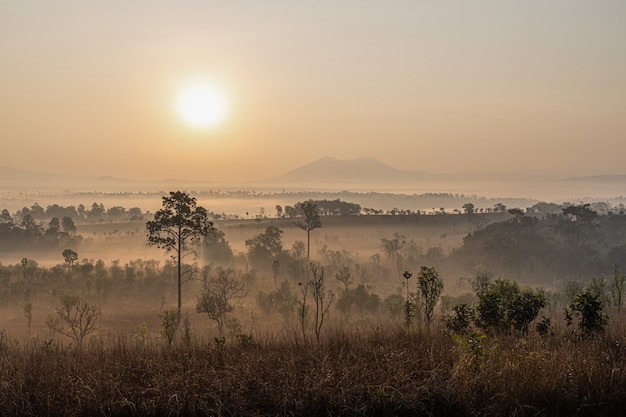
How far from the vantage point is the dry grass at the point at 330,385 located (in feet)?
35.3

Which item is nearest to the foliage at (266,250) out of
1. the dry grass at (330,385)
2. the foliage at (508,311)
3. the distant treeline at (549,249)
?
the distant treeline at (549,249)

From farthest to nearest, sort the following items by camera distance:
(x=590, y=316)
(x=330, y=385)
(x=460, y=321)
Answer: (x=460, y=321), (x=590, y=316), (x=330, y=385)

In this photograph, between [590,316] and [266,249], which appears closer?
[590,316]

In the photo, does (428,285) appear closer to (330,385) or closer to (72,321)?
(330,385)

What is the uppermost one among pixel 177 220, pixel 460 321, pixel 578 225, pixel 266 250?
pixel 177 220

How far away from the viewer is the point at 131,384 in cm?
1196

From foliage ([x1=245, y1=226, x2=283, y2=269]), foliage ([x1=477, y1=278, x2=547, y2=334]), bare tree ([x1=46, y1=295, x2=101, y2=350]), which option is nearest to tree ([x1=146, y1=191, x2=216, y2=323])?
bare tree ([x1=46, y1=295, x2=101, y2=350])

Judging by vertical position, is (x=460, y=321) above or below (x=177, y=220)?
below

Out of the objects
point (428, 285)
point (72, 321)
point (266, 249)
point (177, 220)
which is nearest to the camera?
point (428, 285)

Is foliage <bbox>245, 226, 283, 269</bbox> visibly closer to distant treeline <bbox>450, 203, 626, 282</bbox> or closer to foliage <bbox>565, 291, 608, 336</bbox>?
distant treeline <bbox>450, 203, 626, 282</bbox>

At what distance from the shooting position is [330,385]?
37.1 feet

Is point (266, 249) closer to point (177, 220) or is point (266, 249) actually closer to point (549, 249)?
point (177, 220)

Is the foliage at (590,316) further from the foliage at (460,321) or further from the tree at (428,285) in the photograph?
the tree at (428,285)

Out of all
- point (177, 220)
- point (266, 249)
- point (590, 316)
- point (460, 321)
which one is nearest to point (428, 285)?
point (460, 321)
